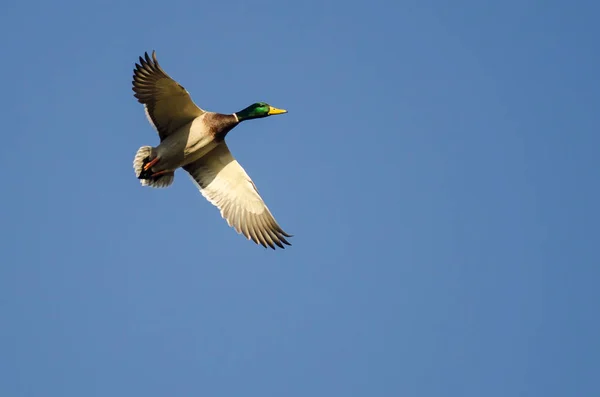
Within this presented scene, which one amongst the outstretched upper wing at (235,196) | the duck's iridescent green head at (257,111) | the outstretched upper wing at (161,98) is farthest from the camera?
the outstretched upper wing at (235,196)

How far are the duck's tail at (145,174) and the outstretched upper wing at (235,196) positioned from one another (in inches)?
17.0

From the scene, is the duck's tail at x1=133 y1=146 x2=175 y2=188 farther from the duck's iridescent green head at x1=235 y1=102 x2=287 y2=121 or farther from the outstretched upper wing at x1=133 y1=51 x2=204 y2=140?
the duck's iridescent green head at x1=235 y1=102 x2=287 y2=121

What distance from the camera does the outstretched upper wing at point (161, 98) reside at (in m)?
12.6

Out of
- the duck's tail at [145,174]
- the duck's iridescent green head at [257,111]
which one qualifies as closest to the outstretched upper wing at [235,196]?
the duck's tail at [145,174]

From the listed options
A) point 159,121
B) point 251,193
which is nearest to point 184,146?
point 159,121

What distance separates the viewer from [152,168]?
13359 mm

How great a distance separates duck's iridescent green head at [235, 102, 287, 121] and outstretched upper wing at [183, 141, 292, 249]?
0.81 metres

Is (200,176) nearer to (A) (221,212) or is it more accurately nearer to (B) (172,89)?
(A) (221,212)

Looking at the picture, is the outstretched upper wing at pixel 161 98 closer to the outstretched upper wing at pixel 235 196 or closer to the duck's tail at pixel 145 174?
the duck's tail at pixel 145 174

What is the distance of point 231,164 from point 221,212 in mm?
700

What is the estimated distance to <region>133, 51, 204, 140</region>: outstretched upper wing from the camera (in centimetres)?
1260

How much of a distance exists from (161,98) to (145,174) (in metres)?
1.19

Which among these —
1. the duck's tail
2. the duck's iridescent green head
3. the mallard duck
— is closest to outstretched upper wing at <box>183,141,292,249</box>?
the mallard duck

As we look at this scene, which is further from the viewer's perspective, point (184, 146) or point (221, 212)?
point (221, 212)
